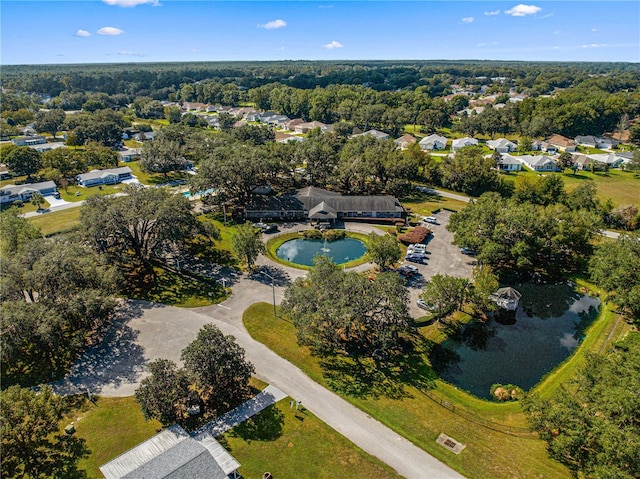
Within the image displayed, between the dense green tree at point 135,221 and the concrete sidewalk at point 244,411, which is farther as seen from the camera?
the dense green tree at point 135,221

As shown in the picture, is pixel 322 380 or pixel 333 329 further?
pixel 333 329

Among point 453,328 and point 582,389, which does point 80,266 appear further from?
point 582,389

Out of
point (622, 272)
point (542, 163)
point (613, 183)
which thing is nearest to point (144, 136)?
point (542, 163)

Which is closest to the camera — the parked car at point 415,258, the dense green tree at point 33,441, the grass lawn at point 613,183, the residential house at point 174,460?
the residential house at point 174,460

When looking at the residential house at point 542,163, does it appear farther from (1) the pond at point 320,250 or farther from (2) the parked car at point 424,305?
(2) the parked car at point 424,305

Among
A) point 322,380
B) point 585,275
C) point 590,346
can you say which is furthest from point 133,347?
point 585,275

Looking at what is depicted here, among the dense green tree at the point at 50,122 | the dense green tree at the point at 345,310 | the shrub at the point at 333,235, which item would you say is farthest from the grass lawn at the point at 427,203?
the dense green tree at the point at 50,122

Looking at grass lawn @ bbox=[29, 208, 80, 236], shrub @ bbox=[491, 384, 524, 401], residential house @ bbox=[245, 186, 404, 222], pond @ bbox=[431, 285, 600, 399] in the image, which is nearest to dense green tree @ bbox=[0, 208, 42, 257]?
grass lawn @ bbox=[29, 208, 80, 236]

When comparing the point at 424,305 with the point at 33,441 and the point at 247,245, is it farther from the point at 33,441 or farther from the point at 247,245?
the point at 33,441
